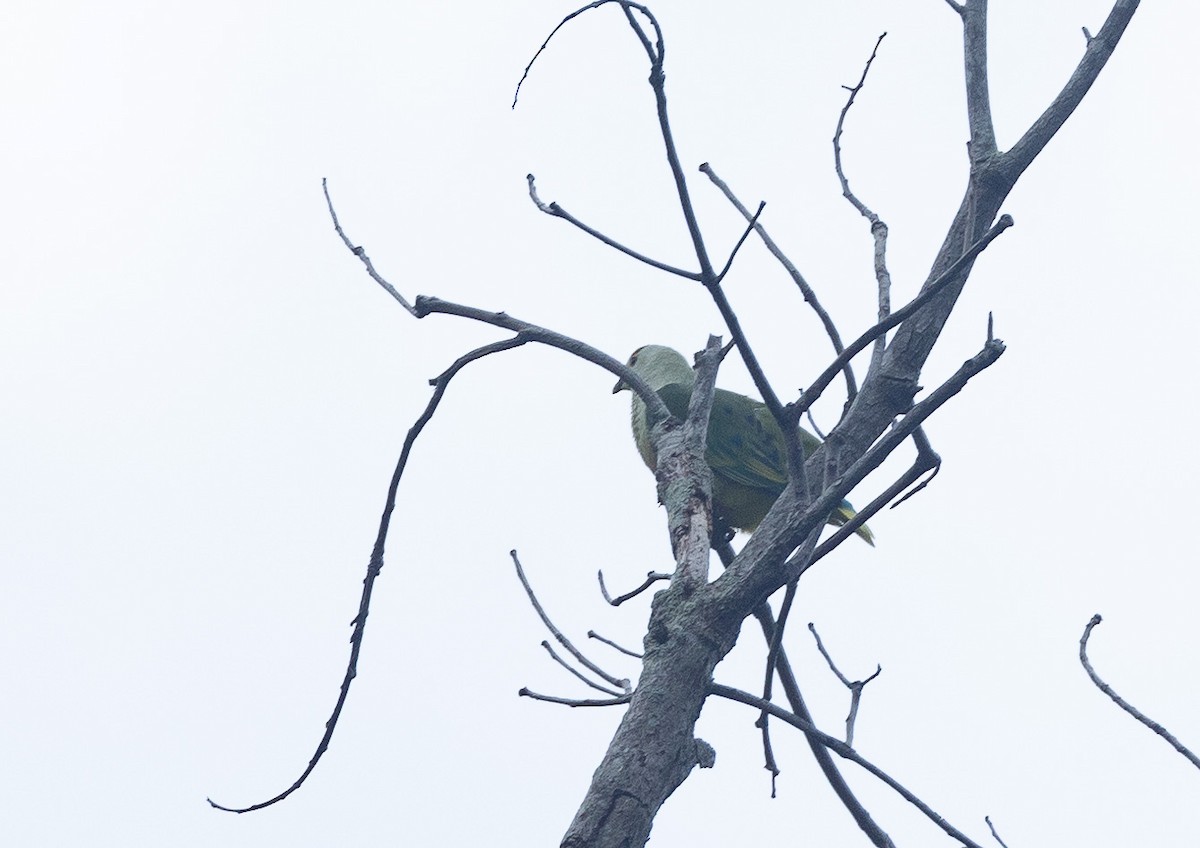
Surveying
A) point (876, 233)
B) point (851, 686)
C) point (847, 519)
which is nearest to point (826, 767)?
point (851, 686)

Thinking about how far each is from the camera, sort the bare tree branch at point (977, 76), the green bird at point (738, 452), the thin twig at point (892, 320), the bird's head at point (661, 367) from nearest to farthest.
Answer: the thin twig at point (892, 320) → the bare tree branch at point (977, 76) → the green bird at point (738, 452) → the bird's head at point (661, 367)

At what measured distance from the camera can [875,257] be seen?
8.83 feet

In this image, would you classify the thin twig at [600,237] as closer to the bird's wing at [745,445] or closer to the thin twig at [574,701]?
the thin twig at [574,701]

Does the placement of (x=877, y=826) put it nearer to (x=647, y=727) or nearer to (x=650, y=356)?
(x=647, y=727)

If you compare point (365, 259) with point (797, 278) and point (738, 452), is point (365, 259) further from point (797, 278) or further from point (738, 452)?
point (738, 452)

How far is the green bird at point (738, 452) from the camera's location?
5094 millimetres

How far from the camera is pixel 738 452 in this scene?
17.5 ft

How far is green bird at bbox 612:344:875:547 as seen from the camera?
16.7 ft

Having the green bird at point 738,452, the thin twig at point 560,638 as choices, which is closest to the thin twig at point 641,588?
the thin twig at point 560,638

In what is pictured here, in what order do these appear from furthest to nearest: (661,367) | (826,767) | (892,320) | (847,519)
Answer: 1. (661,367)
2. (847,519)
3. (826,767)
4. (892,320)

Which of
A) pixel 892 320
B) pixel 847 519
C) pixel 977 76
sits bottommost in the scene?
pixel 892 320

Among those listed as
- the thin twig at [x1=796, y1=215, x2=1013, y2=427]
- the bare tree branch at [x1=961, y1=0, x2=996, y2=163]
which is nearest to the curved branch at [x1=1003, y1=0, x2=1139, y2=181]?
the bare tree branch at [x1=961, y1=0, x2=996, y2=163]

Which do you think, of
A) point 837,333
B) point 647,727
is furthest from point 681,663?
point 837,333

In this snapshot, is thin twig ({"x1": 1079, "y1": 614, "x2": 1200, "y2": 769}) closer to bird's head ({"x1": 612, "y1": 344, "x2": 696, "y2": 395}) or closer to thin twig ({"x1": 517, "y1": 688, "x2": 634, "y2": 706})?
thin twig ({"x1": 517, "y1": 688, "x2": 634, "y2": 706})
